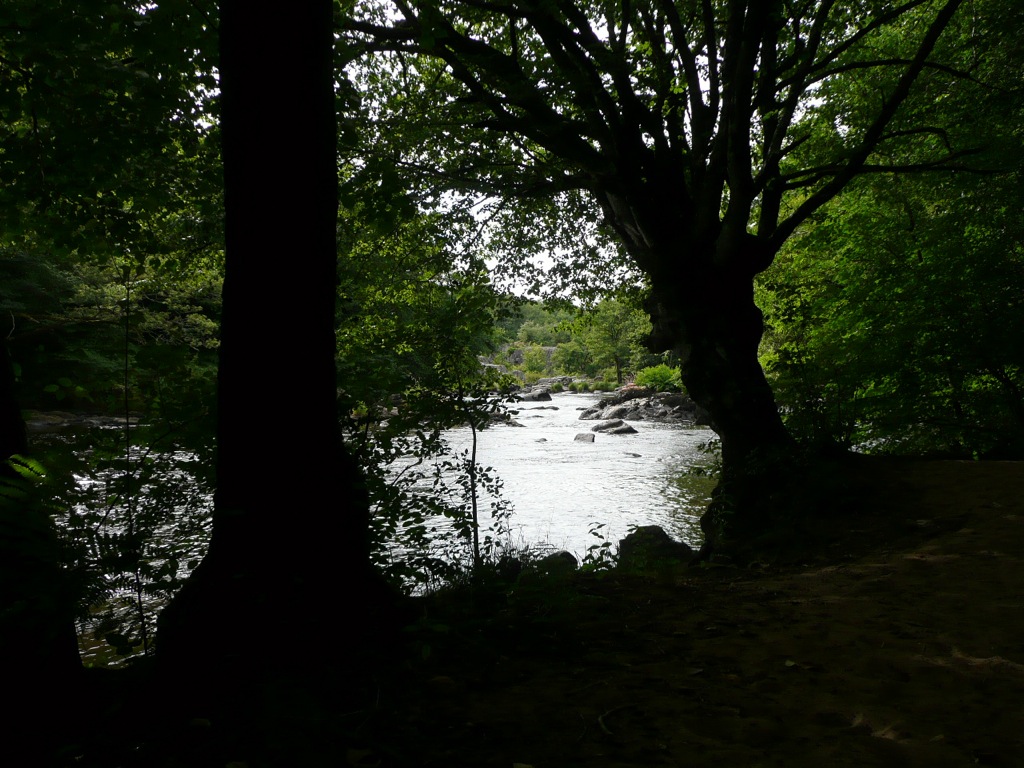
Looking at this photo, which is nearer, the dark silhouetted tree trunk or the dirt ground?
the dirt ground

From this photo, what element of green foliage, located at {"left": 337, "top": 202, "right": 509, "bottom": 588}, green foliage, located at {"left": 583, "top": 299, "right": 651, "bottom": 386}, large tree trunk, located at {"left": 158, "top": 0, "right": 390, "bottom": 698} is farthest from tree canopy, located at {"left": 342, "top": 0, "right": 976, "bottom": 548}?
green foliage, located at {"left": 583, "top": 299, "right": 651, "bottom": 386}

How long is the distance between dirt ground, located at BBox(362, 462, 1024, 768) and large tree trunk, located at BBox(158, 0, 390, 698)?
53 centimetres

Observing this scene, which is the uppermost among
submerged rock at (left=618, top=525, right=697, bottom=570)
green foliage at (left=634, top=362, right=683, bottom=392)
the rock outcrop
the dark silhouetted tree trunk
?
Answer: green foliage at (left=634, top=362, right=683, bottom=392)

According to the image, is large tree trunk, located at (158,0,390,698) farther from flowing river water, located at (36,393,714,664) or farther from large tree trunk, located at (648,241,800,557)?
large tree trunk, located at (648,241,800,557)

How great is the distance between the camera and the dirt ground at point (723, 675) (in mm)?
1846

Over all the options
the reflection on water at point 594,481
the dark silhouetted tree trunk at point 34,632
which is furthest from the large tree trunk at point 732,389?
the dark silhouetted tree trunk at point 34,632

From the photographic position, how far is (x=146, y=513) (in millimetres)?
3273

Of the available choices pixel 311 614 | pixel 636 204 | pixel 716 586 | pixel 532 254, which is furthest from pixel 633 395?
pixel 311 614

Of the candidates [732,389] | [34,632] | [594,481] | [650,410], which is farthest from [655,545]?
[650,410]

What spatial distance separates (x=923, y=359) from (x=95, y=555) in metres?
8.40

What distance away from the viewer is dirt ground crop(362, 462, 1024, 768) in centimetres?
185

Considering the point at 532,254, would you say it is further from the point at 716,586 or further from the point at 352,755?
the point at 352,755

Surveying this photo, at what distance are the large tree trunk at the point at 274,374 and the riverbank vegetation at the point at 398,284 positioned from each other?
0.04 feet

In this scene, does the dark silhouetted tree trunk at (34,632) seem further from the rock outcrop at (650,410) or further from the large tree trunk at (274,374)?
the rock outcrop at (650,410)
